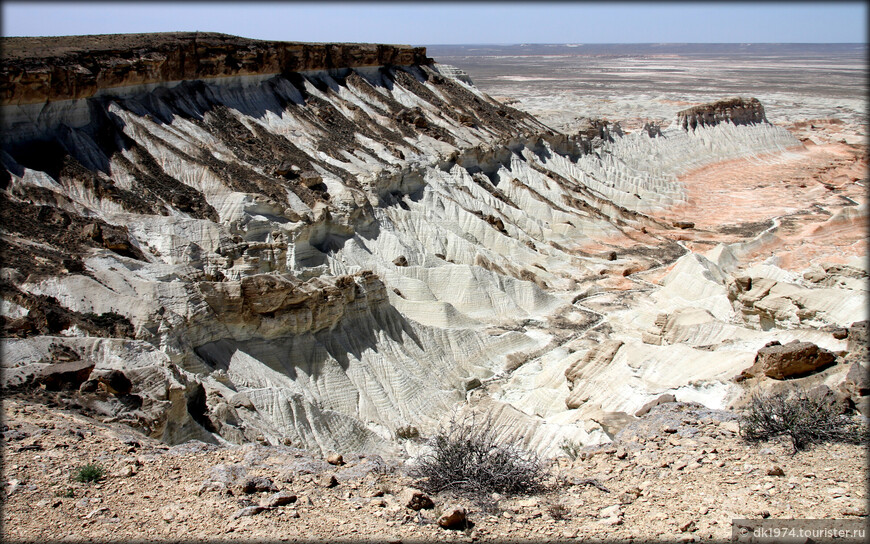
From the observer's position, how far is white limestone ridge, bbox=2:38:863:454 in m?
14.0

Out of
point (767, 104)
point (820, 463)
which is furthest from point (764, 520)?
point (767, 104)

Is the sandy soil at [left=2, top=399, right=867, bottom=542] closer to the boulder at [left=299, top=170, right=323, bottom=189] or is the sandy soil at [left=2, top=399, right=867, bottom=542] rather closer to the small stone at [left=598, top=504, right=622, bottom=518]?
the small stone at [left=598, top=504, right=622, bottom=518]

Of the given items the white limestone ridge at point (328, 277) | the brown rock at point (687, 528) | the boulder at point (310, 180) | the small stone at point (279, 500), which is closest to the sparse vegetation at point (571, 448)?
the white limestone ridge at point (328, 277)

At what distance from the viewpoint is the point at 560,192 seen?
39281mm

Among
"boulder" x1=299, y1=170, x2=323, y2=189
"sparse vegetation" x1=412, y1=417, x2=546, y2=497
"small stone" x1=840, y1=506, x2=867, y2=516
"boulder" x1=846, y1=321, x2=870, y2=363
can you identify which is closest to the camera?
"small stone" x1=840, y1=506, x2=867, y2=516

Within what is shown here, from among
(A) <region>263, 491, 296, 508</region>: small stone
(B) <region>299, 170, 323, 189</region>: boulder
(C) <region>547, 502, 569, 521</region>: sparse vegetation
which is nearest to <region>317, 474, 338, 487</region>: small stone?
(A) <region>263, 491, 296, 508</region>: small stone

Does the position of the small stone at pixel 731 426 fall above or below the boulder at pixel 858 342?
below

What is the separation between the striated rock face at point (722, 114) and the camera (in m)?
Result: 60.9

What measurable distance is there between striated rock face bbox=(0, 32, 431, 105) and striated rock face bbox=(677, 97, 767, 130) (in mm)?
32526

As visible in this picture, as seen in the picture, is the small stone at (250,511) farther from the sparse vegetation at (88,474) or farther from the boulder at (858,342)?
the boulder at (858,342)

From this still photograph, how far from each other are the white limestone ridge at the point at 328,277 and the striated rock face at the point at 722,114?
85.0 ft

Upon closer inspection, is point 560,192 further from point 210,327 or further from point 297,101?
point 210,327

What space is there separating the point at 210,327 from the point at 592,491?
908 cm

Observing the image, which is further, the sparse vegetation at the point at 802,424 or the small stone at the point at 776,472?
the sparse vegetation at the point at 802,424
